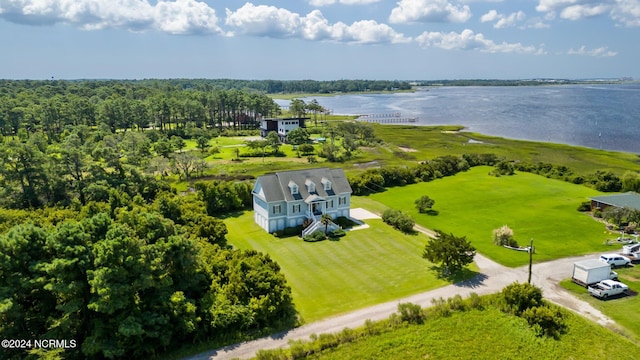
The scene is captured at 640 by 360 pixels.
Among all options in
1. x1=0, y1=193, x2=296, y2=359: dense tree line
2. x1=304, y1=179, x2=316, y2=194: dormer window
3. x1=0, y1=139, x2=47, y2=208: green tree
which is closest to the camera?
x1=0, y1=193, x2=296, y2=359: dense tree line

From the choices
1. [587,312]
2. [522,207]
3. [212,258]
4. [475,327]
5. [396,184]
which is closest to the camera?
[475,327]

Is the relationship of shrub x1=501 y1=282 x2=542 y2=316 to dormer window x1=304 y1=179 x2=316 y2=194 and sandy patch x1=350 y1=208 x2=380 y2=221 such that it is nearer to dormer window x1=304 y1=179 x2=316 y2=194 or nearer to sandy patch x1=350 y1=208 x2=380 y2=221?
sandy patch x1=350 y1=208 x2=380 y2=221

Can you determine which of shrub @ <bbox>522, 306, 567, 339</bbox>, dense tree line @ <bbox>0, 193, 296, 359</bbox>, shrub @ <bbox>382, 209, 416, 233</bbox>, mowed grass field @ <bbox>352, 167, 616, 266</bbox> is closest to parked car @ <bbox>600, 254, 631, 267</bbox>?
mowed grass field @ <bbox>352, 167, 616, 266</bbox>

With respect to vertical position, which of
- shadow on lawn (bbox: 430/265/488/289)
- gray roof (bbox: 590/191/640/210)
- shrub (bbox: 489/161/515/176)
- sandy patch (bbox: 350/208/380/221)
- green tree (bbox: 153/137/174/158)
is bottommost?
shadow on lawn (bbox: 430/265/488/289)

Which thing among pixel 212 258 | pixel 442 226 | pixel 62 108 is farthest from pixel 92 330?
pixel 62 108

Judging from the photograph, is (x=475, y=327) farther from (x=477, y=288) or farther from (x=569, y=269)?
(x=569, y=269)

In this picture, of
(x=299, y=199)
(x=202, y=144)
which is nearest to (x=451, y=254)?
(x=299, y=199)

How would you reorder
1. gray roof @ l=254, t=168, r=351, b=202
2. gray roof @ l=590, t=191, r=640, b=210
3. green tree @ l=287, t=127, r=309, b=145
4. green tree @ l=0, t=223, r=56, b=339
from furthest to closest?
1. green tree @ l=287, t=127, r=309, b=145
2. gray roof @ l=590, t=191, r=640, b=210
3. gray roof @ l=254, t=168, r=351, b=202
4. green tree @ l=0, t=223, r=56, b=339
